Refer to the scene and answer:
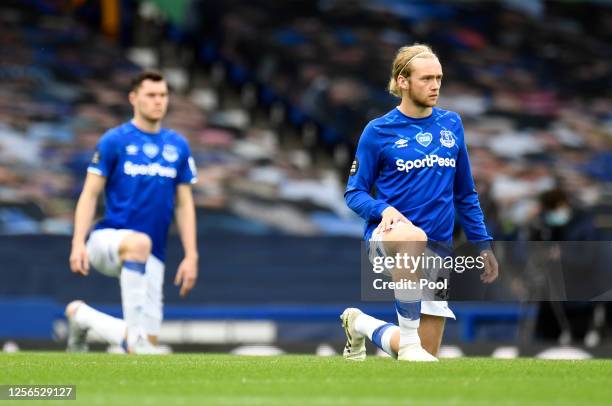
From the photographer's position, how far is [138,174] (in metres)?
10.5

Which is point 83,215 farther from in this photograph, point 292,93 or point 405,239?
point 292,93

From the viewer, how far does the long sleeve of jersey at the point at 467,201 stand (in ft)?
26.9

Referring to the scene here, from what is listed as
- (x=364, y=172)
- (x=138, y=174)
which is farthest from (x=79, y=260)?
(x=364, y=172)

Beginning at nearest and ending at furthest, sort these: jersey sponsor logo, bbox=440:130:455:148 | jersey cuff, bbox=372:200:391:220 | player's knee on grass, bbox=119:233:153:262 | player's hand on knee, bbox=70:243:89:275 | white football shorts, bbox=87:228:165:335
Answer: jersey cuff, bbox=372:200:391:220 < jersey sponsor logo, bbox=440:130:455:148 < player's hand on knee, bbox=70:243:89:275 < player's knee on grass, bbox=119:233:153:262 < white football shorts, bbox=87:228:165:335

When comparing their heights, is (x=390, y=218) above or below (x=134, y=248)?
above

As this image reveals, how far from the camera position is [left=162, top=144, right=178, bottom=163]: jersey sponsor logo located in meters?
10.6

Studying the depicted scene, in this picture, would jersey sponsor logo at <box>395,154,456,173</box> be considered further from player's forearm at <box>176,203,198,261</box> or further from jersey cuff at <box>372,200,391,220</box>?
player's forearm at <box>176,203,198,261</box>

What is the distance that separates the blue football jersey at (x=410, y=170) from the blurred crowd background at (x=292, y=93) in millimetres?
9211

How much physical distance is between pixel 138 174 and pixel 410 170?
3.09 m

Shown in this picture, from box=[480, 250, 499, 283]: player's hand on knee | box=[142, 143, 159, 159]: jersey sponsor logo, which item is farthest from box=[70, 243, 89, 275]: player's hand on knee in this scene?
box=[480, 250, 499, 283]: player's hand on knee

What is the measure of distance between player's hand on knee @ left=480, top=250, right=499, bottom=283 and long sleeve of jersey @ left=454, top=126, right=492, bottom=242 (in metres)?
0.13

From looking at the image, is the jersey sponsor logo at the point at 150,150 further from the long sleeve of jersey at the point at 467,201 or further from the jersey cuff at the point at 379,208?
the jersey cuff at the point at 379,208

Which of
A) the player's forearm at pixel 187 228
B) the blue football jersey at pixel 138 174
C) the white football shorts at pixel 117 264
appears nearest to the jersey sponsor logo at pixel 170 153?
the blue football jersey at pixel 138 174

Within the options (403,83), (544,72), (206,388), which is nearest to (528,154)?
(544,72)
